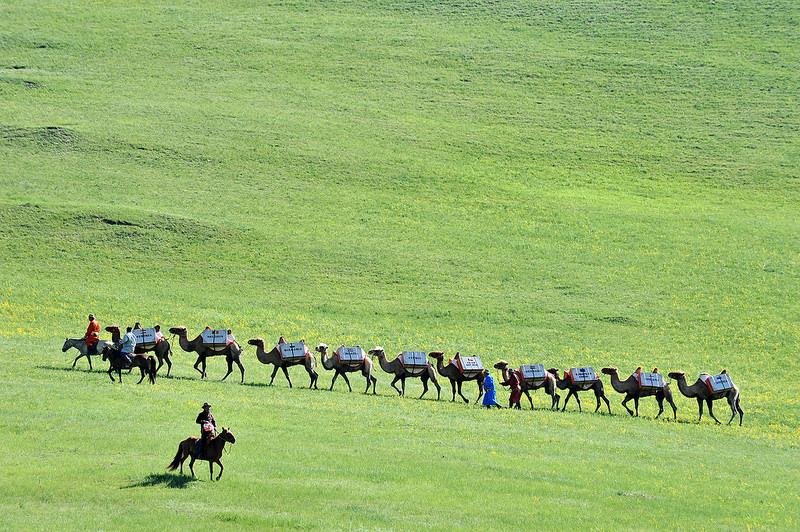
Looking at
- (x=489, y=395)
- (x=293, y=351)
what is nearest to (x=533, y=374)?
(x=489, y=395)

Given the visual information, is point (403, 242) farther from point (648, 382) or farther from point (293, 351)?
point (648, 382)

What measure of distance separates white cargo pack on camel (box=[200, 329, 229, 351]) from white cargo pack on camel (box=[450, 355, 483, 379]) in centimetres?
694

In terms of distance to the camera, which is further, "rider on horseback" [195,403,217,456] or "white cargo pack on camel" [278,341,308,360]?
"white cargo pack on camel" [278,341,308,360]

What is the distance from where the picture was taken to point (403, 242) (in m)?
59.6

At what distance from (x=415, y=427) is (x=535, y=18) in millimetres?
→ 85057

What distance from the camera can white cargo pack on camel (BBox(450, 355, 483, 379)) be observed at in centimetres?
3372

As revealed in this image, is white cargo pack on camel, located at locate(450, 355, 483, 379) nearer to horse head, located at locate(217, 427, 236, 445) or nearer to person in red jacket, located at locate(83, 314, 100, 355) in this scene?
person in red jacket, located at locate(83, 314, 100, 355)

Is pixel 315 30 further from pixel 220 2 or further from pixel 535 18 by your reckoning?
pixel 535 18

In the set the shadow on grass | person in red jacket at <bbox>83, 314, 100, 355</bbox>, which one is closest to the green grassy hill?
the shadow on grass

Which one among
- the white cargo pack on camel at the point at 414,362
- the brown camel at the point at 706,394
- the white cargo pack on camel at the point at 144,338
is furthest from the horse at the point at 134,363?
the brown camel at the point at 706,394

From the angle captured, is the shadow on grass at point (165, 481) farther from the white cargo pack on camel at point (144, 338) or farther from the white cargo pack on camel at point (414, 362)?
the white cargo pack on camel at point (414, 362)

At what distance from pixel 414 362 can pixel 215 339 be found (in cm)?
598

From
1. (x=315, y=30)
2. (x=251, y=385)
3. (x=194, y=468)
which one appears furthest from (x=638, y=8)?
(x=194, y=468)

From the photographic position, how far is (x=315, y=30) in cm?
10231
